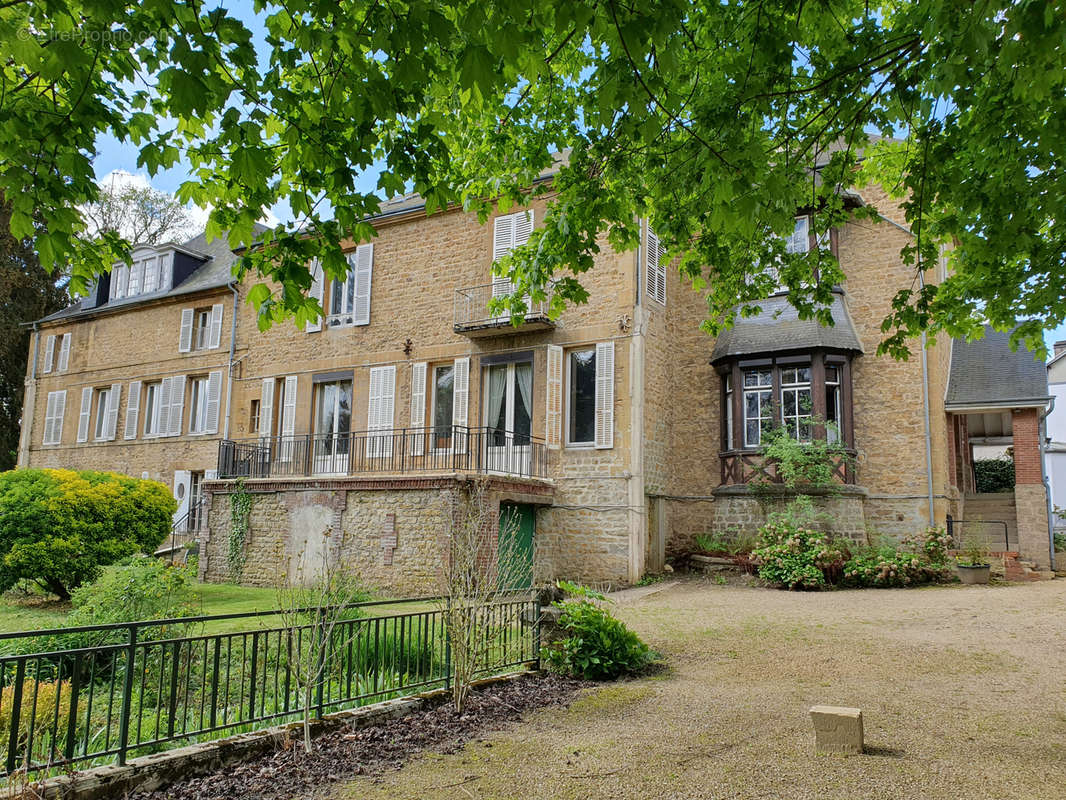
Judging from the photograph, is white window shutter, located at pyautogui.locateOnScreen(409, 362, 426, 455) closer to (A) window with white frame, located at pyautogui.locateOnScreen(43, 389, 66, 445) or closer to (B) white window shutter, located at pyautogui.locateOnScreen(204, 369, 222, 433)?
(B) white window shutter, located at pyautogui.locateOnScreen(204, 369, 222, 433)

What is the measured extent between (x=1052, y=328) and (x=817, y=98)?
12.3 ft

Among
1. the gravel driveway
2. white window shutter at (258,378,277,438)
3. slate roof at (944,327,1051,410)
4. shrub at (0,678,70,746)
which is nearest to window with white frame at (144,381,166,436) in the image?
white window shutter at (258,378,277,438)

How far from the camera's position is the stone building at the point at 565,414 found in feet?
47.9

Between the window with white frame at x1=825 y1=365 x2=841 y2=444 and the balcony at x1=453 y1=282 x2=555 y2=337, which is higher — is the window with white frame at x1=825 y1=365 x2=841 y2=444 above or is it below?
below

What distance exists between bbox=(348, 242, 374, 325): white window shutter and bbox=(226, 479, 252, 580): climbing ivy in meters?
4.75

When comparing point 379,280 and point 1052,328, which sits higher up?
point 379,280

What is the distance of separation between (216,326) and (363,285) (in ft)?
18.4

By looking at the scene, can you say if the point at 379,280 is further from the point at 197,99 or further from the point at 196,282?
the point at 197,99

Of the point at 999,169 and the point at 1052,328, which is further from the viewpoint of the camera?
the point at 1052,328

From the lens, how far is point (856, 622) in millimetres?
9969

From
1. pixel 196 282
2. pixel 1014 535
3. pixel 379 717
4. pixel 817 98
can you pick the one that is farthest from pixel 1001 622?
pixel 196 282

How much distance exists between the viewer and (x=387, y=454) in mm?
Answer: 16953

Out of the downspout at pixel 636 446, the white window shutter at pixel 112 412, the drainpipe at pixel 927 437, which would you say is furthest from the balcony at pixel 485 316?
the white window shutter at pixel 112 412

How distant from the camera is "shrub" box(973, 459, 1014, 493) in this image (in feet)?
77.2
